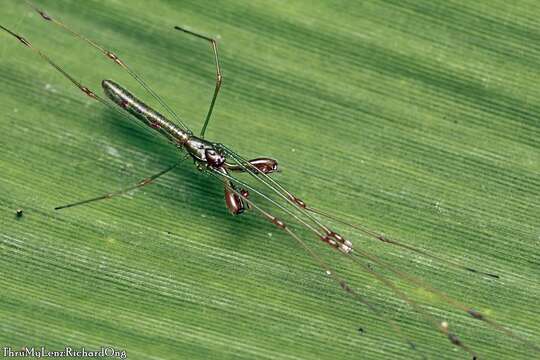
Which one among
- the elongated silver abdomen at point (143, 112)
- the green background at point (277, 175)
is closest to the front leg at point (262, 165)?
the green background at point (277, 175)

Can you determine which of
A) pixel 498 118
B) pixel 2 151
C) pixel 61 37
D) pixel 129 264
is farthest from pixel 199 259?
pixel 498 118

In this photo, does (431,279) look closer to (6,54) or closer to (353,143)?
(353,143)

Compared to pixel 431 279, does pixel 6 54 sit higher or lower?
higher

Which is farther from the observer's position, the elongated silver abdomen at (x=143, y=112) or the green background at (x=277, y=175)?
the elongated silver abdomen at (x=143, y=112)

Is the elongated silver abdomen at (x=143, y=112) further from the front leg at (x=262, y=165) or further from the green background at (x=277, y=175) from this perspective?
the front leg at (x=262, y=165)

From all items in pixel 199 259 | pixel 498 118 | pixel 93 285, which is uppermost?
pixel 498 118

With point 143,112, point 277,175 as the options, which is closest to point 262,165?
point 277,175
